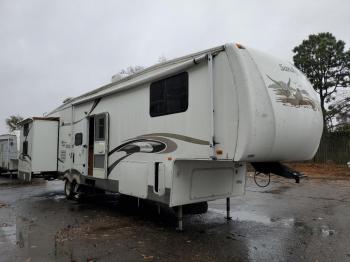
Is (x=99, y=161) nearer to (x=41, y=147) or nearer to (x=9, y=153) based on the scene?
(x=41, y=147)

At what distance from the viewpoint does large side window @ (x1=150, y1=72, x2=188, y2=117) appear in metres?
6.16

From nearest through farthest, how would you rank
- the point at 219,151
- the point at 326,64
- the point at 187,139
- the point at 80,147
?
the point at 219,151 < the point at 187,139 < the point at 80,147 < the point at 326,64

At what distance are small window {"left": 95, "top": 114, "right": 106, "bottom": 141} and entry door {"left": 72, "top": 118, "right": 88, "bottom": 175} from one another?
0.68 meters

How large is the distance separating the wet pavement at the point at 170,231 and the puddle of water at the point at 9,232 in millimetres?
17

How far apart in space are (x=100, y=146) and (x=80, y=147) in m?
1.28

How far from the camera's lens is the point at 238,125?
17.2 ft

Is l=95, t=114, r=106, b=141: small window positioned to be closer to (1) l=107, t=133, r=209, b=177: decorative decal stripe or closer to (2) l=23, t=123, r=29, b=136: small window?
(1) l=107, t=133, r=209, b=177: decorative decal stripe

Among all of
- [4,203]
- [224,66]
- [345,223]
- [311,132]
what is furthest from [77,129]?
[345,223]

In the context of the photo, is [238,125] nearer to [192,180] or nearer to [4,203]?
[192,180]

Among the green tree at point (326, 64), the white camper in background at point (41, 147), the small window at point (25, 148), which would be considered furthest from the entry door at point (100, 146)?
the green tree at point (326, 64)

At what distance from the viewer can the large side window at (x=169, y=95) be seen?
6.16m

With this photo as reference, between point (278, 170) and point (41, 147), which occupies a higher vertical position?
point (41, 147)

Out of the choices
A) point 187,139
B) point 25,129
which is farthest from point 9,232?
point 25,129

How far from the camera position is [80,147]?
31.8ft
